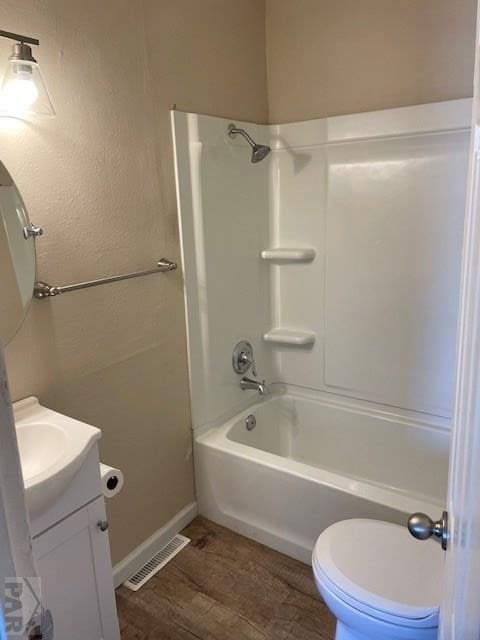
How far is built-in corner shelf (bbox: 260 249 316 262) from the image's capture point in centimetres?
246

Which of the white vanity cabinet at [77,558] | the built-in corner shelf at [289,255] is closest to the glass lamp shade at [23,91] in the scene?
the white vanity cabinet at [77,558]

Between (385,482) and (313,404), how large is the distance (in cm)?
53

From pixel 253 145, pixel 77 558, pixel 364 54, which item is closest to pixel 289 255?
pixel 253 145

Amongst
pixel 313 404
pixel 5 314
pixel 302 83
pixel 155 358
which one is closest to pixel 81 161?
pixel 5 314

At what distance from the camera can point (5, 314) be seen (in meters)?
1.34

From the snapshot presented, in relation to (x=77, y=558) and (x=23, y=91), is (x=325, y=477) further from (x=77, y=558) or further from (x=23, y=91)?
(x=23, y=91)

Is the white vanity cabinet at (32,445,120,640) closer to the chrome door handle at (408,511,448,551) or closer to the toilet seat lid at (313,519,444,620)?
the toilet seat lid at (313,519,444,620)

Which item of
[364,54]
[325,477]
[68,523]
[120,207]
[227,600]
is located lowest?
[227,600]

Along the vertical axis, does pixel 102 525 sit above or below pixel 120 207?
below

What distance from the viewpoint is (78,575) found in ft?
4.49

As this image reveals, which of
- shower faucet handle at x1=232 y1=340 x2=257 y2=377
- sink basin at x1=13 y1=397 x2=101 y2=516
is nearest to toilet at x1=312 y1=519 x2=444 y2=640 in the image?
sink basin at x1=13 y1=397 x2=101 y2=516

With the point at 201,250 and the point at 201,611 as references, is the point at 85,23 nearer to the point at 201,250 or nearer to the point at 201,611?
the point at 201,250

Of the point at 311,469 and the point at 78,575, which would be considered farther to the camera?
the point at 311,469

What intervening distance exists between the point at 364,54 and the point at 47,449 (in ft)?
6.78
